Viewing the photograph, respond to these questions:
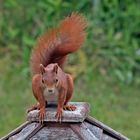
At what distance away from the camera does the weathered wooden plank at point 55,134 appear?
224 cm

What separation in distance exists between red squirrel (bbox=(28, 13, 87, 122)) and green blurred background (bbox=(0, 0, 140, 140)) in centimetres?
351

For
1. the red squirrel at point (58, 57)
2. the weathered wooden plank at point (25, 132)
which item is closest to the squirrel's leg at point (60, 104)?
the red squirrel at point (58, 57)

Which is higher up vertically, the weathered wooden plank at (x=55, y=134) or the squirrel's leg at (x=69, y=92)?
the squirrel's leg at (x=69, y=92)

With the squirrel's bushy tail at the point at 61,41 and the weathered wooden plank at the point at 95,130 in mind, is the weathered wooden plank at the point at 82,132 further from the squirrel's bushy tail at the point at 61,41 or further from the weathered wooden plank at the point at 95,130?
the squirrel's bushy tail at the point at 61,41

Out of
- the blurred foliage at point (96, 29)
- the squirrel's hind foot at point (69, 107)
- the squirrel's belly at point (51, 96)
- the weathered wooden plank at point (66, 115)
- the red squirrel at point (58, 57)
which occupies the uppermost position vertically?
the blurred foliage at point (96, 29)

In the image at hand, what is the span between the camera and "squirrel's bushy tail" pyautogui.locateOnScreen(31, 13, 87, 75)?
2.43m

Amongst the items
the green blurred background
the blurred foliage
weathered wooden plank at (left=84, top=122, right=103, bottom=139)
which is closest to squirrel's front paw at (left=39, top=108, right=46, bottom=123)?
weathered wooden plank at (left=84, top=122, right=103, bottom=139)

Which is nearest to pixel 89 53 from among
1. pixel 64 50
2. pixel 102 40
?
pixel 102 40

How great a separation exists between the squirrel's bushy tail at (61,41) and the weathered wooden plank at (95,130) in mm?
257

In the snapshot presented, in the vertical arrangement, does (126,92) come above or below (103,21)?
below

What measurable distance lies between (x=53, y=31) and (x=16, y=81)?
14.6ft

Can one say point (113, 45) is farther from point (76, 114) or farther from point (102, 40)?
point (76, 114)

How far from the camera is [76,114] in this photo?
2227 mm

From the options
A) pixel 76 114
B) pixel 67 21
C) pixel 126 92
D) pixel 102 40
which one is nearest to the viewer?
pixel 76 114
